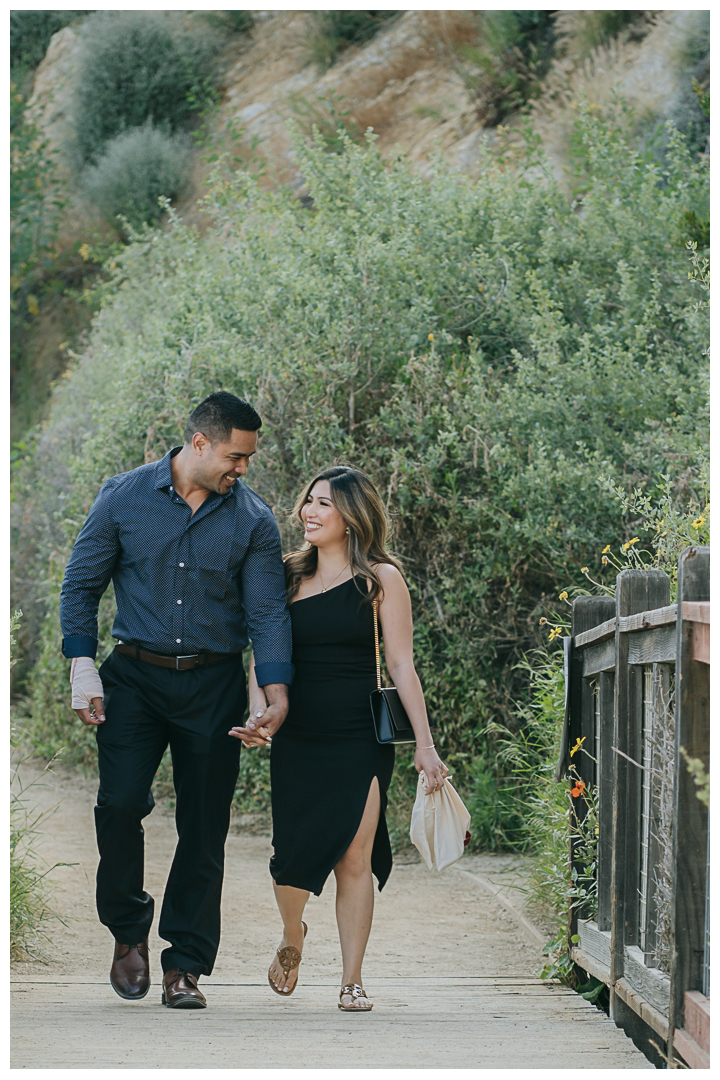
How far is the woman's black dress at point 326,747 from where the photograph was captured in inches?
144

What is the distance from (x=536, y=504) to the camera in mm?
6914

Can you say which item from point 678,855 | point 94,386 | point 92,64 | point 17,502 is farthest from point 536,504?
point 92,64

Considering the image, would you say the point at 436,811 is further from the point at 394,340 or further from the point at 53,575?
the point at 53,575

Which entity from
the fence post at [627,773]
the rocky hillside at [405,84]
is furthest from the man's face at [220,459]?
the rocky hillside at [405,84]

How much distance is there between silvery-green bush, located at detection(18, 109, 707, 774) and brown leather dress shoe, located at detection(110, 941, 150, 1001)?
3.95 meters

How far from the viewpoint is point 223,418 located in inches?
148

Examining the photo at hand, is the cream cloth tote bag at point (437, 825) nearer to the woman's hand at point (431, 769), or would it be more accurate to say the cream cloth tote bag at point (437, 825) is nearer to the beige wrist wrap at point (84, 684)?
the woman's hand at point (431, 769)

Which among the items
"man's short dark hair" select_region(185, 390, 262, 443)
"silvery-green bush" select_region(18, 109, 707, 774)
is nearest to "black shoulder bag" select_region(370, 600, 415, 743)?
"man's short dark hair" select_region(185, 390, 262, 443)

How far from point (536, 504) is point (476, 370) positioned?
1.06m

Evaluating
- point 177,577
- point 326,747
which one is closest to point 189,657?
point 177,577

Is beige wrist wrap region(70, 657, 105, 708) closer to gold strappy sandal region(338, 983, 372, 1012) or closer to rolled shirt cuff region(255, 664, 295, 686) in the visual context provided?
rolled shirt cuff region(255, 664, 295, 686)

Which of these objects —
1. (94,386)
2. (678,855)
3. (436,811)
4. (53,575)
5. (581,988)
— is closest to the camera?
(678,855)

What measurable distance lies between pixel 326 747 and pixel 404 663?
410mm

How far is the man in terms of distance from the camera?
11.9 feet
